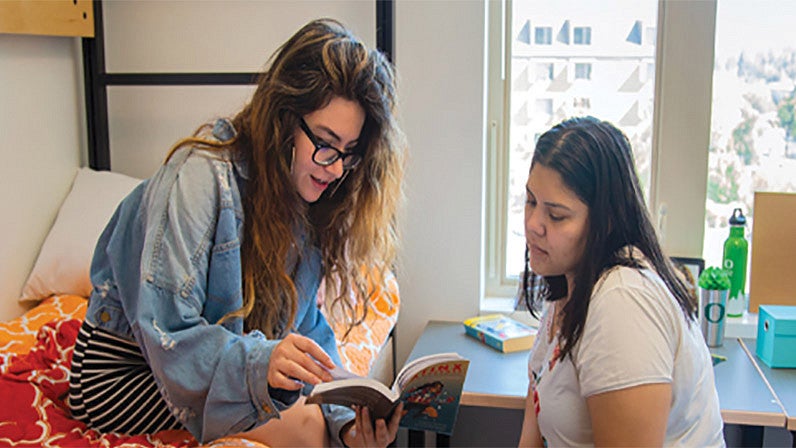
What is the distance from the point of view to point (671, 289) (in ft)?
4.07

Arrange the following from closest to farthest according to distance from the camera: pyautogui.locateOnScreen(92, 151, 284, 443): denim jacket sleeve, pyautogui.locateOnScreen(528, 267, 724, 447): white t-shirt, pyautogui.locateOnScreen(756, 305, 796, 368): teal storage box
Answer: pyautogui.locateOnScreen(528, 267, 724, 447): white t-shirt
pyautogui.locateOnScreen(92, 151, 284, 443): denim jacket sleeve
pyautogui.locateOnScreen(756, 305, 796, 368): teal storage box

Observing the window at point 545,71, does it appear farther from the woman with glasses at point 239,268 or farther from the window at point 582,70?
the woman with glasses at point 239,268

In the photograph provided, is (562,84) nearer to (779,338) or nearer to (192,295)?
(779,338)

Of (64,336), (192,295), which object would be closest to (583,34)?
(192,295)

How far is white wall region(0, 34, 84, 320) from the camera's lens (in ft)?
6.81

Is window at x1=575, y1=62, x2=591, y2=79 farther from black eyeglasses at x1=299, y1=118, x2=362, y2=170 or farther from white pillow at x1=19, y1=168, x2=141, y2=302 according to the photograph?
white pillow at x1=19, y1=168, x2=141, y2=302

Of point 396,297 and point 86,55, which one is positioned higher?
point 86,55

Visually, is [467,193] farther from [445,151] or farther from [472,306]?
[472,306]

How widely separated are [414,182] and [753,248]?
100 cm

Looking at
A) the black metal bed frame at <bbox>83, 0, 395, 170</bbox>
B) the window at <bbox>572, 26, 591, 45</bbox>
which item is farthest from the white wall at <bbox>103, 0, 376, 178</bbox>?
the window at <bbox>572, 26, 591, 45</bbox>

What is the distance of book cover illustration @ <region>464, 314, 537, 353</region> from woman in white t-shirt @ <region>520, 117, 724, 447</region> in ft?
2.24

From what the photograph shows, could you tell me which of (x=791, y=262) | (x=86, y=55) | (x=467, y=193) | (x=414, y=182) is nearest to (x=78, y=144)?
(x=86, y=55)

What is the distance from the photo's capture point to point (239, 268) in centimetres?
136

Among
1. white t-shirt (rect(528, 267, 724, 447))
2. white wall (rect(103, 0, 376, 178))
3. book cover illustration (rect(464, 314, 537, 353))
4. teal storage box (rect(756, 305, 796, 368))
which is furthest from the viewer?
white wall (rect(103, 0, 376, 178))
